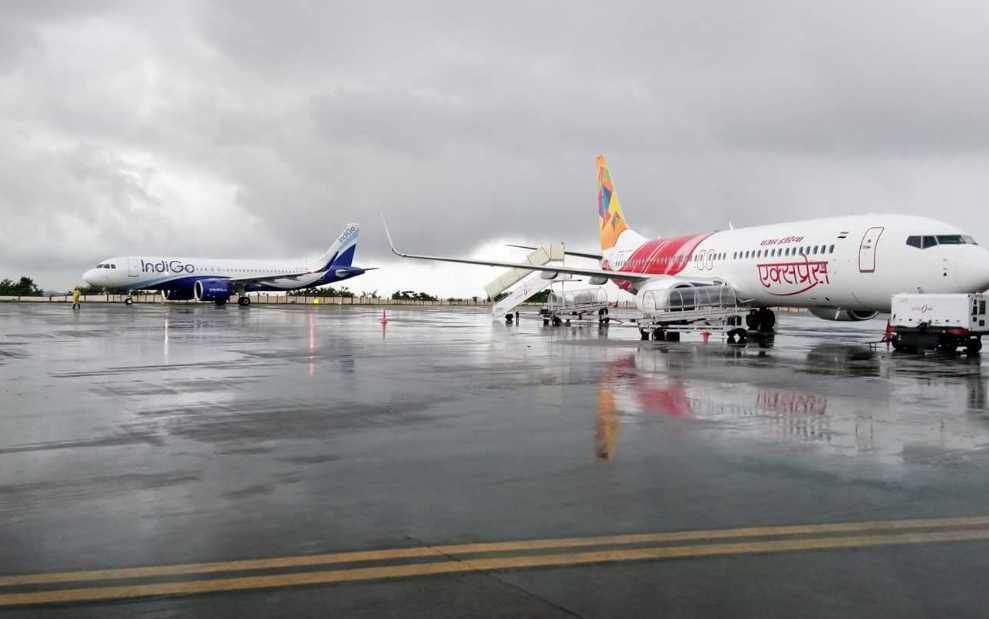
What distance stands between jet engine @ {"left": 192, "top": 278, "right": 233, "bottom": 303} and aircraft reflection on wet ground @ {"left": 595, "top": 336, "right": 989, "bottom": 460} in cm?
5468

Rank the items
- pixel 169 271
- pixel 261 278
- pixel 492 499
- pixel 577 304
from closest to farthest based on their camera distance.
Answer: pixel 492 499
pixel 577 304
pixel 169 271
pixel 261 278

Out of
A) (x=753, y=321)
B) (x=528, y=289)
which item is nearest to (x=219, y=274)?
(x=528, y=289)

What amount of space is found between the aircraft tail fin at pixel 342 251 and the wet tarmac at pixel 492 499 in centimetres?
6422

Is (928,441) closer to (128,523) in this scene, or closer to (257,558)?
(257,558)

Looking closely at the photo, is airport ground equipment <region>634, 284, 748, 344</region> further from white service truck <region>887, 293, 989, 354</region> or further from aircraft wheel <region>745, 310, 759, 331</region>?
white service truck <region>887, 293, 989, 354</region>

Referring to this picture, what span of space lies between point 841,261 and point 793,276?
209 cm

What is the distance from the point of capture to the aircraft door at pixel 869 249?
23938 mm

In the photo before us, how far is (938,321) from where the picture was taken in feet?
70.0

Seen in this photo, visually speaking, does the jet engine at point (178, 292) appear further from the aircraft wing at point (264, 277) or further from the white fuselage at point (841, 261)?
the white fuselage at point (841, 261)

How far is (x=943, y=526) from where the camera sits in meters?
5.32

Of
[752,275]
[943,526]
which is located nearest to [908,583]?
[943,526]

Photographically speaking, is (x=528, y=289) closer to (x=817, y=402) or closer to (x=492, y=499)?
(x=817, y=402)

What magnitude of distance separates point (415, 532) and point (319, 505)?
100 centimetres

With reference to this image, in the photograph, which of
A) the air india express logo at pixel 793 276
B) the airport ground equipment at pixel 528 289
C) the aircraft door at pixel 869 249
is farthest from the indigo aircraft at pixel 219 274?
the aircraft door at pixel 869 249
